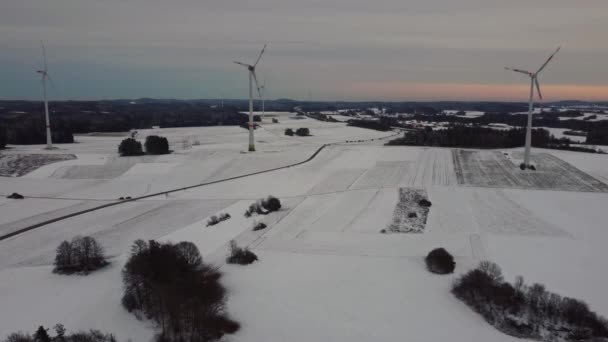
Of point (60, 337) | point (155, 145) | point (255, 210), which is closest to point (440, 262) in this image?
point (255, 210)

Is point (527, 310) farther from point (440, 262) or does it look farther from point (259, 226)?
point (259, 226)

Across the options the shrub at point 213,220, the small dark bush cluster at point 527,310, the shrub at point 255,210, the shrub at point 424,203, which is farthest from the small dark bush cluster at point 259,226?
the small dark bush cluster at point 527,310

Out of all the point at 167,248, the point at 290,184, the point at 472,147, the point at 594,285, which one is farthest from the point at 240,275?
the point at 472,147

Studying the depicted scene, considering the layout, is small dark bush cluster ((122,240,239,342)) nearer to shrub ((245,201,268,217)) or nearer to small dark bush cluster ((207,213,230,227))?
small dark bush cluster ((207,213,230,227))

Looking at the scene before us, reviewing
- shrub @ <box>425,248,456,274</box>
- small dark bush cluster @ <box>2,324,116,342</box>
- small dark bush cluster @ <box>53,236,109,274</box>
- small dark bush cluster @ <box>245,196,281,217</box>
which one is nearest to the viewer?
small dark bush cluster @ <box>2,324,116,342</box>

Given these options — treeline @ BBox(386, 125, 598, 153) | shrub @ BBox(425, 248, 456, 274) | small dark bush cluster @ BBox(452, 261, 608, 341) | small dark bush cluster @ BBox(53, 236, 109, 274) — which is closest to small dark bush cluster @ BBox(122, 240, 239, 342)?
small dark bush cluster @ BBox(53, 236, 109, 274)

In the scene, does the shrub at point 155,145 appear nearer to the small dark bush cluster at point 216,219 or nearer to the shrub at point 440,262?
the small dark bush cluster at point 216,219
